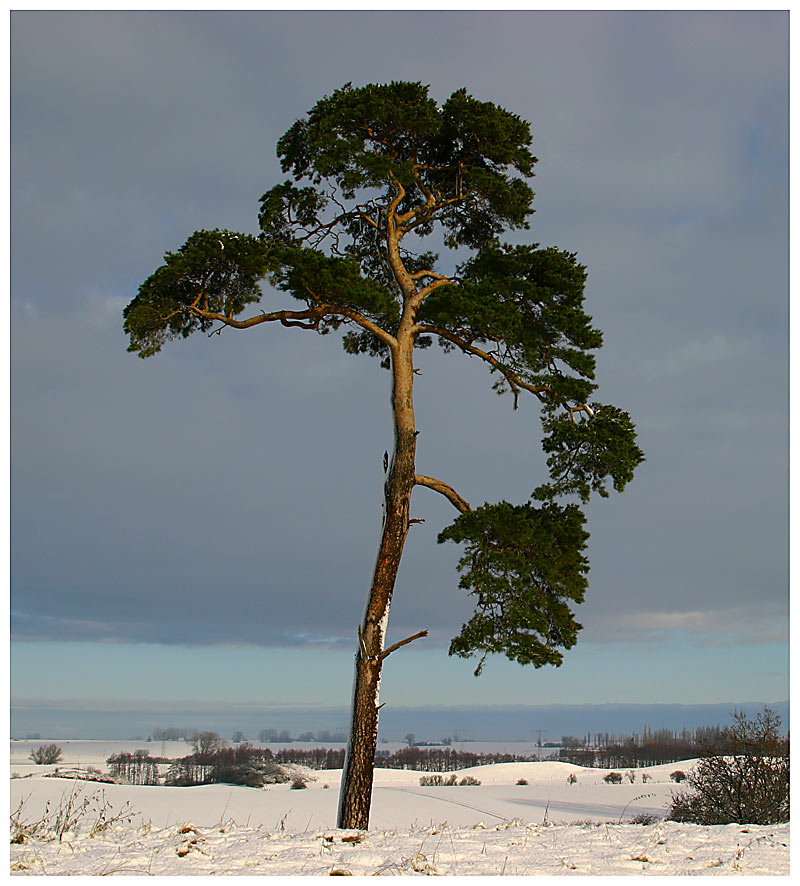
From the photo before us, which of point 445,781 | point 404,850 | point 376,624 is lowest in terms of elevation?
point 445,781

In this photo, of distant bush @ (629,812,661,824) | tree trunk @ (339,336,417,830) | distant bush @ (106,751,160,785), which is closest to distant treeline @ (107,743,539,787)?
distant bush @ (106,751,160,785)

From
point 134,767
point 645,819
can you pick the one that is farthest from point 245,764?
point 645,819

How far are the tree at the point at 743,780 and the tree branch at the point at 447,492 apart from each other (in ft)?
26.2

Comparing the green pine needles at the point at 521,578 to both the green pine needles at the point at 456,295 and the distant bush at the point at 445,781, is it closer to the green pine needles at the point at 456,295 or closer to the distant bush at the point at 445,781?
the green pine needles at the point at 456,295

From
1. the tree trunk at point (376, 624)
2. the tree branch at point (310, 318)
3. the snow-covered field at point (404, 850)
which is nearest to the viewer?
the snow-covered field at point (404, 850)

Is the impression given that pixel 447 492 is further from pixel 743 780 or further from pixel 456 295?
pixel 743 780

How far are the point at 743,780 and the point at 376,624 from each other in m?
8.92

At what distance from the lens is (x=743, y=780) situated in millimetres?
15391

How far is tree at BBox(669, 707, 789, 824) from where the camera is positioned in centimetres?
1503

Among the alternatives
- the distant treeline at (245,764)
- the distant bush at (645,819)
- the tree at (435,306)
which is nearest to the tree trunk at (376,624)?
the tree at (435,306)

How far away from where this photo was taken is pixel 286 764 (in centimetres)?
2852

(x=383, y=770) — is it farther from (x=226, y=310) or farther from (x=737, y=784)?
(x=226, y=310)

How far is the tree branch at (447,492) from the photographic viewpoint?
A: 41.1ft
